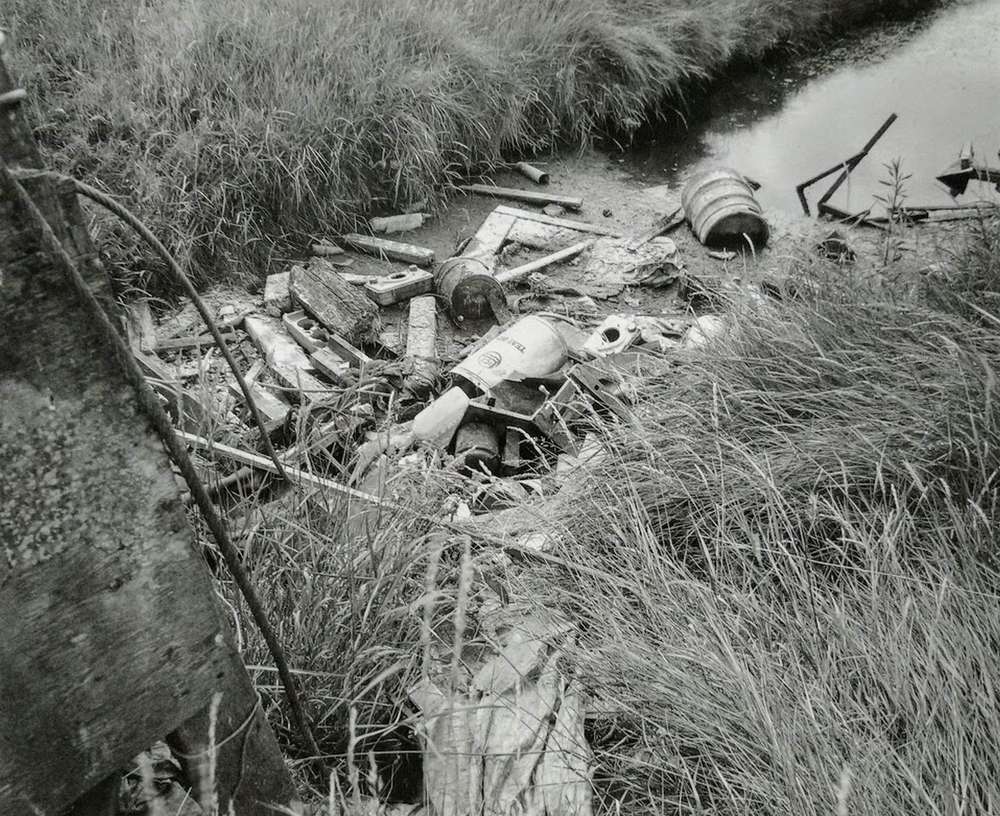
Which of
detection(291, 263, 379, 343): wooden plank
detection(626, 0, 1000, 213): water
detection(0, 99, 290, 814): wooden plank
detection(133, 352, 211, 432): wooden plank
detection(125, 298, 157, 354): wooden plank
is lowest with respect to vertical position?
detection(626, 0, 1000, 213): water

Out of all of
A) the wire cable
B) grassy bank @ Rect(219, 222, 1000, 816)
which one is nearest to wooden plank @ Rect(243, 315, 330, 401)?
grassy bank @ Rect(219, 222, 1000, 816)

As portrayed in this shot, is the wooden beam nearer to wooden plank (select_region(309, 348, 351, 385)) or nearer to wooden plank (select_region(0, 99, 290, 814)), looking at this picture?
wooden plank (select_region(309, 348, 351, 385))

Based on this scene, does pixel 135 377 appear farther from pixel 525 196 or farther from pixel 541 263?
pixel 525 196

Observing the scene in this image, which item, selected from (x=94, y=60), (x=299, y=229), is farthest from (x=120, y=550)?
(x=94, y=60)

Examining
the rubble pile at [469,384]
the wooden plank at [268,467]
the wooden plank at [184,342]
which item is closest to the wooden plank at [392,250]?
the rubble pile at [469,384]

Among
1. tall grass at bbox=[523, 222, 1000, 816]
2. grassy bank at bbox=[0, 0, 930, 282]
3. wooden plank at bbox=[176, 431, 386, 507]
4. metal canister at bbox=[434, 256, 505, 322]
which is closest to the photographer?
tall grass at bbox=[523, 222, 1000, 816]

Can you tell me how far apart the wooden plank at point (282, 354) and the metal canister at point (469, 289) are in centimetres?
135

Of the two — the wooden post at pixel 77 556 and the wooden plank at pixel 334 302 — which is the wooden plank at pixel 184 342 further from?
the wooden post at pixel 77 556

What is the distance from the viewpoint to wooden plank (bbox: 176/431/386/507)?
3.18 metres

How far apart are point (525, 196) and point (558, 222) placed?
20.6 inches

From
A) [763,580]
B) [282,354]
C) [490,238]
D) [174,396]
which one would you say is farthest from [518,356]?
[763,580]

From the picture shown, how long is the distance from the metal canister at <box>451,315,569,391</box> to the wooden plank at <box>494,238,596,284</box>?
156 centimetres

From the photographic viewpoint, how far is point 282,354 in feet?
17.5

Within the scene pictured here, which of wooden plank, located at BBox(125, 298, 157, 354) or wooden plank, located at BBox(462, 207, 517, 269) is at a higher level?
wooden plank, located at BBox(125, 298, 157, 354)
